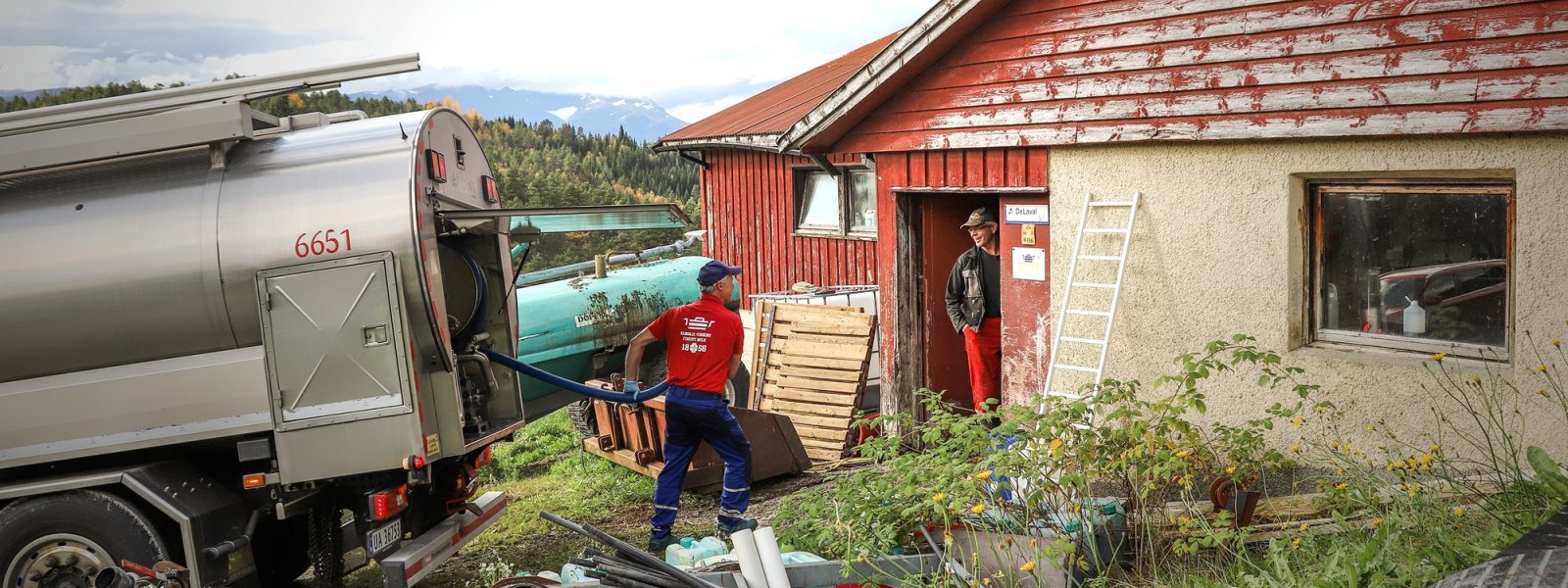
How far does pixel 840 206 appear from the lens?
12.9 metres

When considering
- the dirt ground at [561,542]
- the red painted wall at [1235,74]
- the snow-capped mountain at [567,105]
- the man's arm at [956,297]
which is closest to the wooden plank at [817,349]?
the man's arm at [956,297]

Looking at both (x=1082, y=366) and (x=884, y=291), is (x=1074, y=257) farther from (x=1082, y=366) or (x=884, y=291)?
(x=884, y=291)

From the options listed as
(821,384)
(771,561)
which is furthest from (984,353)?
(771,561)

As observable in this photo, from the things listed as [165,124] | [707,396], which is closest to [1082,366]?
[707,396]

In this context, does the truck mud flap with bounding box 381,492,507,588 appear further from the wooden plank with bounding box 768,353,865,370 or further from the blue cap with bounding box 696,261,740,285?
the wooden plank with bounding box 768,353,865,370

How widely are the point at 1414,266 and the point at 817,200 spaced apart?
804 cm

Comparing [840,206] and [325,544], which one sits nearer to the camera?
[325,544]

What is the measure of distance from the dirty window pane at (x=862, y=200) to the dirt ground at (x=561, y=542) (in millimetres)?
4182

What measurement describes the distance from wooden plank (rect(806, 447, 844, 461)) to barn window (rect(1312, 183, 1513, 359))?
4374 millimetres

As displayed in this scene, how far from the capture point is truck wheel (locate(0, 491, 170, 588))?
590cm

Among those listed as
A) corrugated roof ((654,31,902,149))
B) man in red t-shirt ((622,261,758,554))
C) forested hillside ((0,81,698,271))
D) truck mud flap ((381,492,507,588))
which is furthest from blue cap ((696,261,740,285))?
forested hillside ((0,81,698,271))

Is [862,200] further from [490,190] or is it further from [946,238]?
[490,190]

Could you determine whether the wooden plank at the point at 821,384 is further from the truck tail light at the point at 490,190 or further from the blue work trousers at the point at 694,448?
the truck tail light at the point at 490,190

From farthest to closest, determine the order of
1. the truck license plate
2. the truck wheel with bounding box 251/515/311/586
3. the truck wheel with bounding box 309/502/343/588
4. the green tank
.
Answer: the green tank, the truck wheel with bounding box 251/515/311/586, the truck wheel with bounding box 309/502/343/588, the truck license plate
